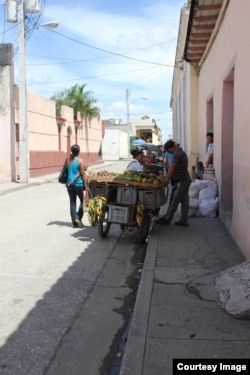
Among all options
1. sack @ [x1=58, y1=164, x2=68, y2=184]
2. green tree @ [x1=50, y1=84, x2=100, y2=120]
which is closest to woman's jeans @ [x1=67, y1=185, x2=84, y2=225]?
sack @ [x1=58, y1=164, x2=68, y2=184]

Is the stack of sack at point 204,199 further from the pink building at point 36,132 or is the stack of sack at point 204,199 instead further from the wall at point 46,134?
the wall at point 46,134

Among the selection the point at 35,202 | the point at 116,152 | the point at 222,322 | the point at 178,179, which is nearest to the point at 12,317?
the point at 222,322

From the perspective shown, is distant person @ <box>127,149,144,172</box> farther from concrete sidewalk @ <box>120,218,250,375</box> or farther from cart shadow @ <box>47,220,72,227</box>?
cart shadow @ <box>47,220,72,227</box>

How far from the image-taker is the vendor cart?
8086 mm

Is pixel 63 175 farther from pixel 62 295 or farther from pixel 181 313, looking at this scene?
pixel 181 313

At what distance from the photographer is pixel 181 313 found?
4.59 meters

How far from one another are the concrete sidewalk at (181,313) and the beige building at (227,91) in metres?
0.65

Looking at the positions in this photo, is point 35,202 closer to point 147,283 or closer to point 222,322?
point 147,283

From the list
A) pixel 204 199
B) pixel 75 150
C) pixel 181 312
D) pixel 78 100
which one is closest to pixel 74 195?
pixel 75 150

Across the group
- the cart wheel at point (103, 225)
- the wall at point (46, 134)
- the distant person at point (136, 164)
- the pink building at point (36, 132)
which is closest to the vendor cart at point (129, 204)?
the cart wheel at point (103, 225)

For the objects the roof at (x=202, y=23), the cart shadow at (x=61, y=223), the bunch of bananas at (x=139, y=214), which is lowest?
the cart shadow at (x=61, y=223)

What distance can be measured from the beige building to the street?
1.93 metres

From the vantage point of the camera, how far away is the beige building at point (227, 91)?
22.0 ft

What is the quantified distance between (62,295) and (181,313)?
1.57 meters
